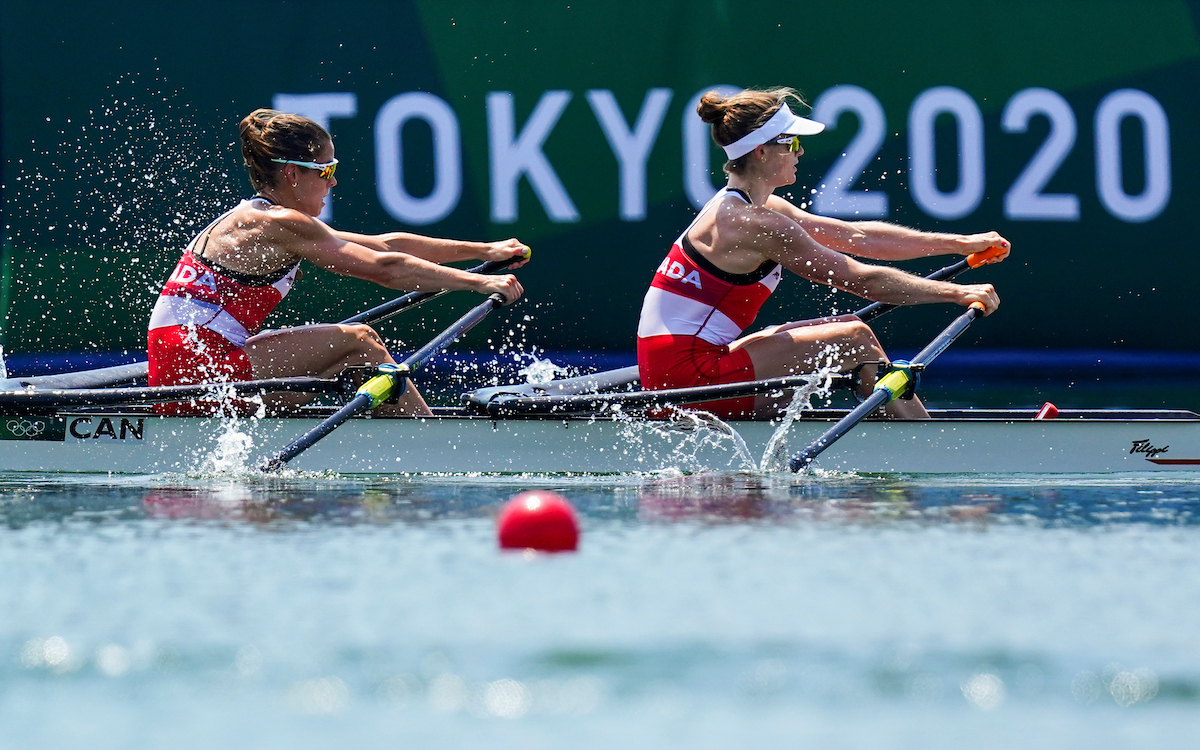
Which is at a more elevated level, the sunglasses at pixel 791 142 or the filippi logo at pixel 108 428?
the sunglasses at pixel 791 142

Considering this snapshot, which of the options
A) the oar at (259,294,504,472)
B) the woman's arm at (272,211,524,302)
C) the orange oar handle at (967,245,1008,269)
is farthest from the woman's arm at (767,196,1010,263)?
the oar at (259,294,504,472)

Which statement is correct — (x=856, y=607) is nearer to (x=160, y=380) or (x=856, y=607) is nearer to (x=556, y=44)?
(x=160, y=380)

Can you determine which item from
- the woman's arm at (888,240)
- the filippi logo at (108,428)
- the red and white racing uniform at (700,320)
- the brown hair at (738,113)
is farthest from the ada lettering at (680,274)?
the filippi logo at (108,428)

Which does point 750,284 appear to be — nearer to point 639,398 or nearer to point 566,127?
point 639,398

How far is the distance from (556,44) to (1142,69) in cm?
347

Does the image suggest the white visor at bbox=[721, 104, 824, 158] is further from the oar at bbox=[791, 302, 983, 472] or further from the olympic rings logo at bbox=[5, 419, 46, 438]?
the olympic rings logo at bbox=[5, 419, 46, 438]

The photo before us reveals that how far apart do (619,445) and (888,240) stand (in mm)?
1578

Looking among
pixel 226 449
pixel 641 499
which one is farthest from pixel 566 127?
pixel 641 499

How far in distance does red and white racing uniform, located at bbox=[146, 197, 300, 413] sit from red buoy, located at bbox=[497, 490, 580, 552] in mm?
2269

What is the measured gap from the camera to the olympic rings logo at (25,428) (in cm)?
548

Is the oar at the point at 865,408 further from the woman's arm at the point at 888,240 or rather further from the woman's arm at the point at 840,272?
the woman's arm at the point at 888,240

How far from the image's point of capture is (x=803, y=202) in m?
8.98

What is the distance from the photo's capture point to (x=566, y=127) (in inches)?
355

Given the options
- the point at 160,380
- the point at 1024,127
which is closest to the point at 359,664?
the point at 160,380
